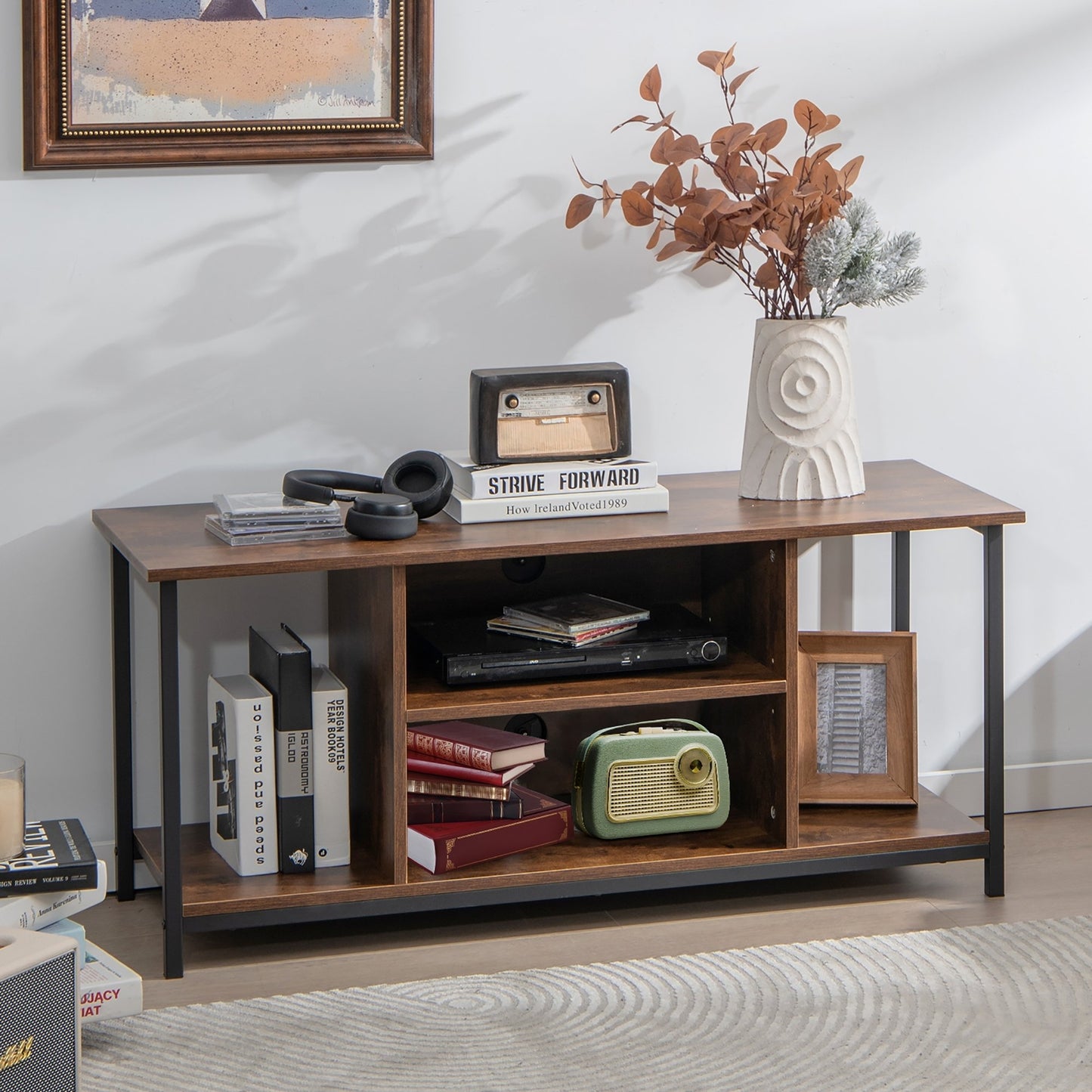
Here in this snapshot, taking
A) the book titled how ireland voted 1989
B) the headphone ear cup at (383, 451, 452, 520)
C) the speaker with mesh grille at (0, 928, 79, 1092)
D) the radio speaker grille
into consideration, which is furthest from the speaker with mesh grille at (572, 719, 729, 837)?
the speaker with mesh grille at (0, 928, 79, 1092)

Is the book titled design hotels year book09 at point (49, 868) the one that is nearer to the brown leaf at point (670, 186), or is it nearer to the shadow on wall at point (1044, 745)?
the brown leaf at point (670, 186)

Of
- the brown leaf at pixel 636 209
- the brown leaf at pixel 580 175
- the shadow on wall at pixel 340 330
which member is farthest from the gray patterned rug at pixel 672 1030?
the brown leaf at pixel 580 175

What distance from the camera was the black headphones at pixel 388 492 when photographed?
2348 millimetres

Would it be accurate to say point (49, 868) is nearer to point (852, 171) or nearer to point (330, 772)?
point (330, 772)

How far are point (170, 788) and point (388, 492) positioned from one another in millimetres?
536

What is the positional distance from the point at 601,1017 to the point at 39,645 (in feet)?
3.60

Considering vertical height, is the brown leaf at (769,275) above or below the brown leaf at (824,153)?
below

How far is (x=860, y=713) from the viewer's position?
2766 millimetres

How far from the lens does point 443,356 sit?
275 cm

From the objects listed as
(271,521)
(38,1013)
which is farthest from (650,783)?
(38,1013)

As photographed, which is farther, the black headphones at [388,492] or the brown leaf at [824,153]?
the brown leaf at [824,153]

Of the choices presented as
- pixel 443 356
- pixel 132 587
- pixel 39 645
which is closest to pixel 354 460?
pixel 443 356

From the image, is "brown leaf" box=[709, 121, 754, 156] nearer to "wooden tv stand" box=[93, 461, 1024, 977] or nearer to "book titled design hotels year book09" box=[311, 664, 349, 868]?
"wooden tv stand" box=[93, 461, 1024, 977]

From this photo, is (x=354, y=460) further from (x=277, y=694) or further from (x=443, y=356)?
(x=277, y=694)
